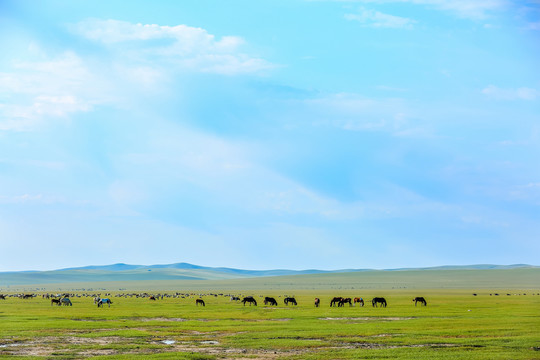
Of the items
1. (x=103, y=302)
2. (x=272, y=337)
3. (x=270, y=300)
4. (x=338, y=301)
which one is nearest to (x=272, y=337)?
Answer: (x=272, y=337)

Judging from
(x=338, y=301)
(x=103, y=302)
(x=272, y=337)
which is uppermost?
(x=338, y=301)

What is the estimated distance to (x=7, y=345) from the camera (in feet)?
76.8

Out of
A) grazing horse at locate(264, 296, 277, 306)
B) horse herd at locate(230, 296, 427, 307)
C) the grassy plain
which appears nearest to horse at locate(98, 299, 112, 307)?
horse herd at locate(230, 296, 427, 307)

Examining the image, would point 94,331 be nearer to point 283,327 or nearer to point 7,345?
point 7,345

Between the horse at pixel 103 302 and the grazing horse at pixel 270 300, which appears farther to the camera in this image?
the grazing horse at pixel 270 300

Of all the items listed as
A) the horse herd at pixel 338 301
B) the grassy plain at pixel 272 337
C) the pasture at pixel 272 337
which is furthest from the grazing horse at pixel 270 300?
the grassy plain at pixel 272 337

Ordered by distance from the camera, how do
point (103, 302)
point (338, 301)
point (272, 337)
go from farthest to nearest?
point (103, 302) → point (338, 301) → point (272, 337)

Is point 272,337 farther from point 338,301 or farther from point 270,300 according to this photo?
point 270,300

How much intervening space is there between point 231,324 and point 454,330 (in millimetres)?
11415

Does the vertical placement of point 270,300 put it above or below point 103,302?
above

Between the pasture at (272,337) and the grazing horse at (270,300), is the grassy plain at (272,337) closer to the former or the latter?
the pasture at (272,337)

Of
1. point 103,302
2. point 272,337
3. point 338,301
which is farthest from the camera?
point 103,302

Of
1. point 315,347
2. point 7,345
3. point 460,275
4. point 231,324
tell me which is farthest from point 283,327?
point 460,275

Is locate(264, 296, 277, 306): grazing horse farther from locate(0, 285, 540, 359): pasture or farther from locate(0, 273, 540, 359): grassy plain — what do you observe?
locate(0, 273, 540, 359): grassy plain
